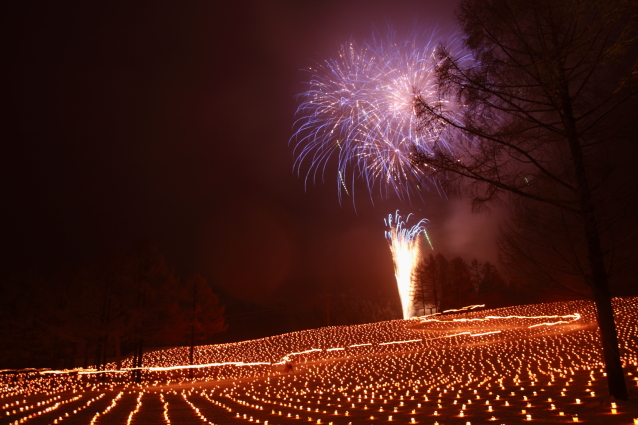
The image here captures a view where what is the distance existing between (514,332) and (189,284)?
2362 centimetres

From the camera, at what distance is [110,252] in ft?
94.4

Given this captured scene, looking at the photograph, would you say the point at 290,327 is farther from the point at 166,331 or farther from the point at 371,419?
the point at 371,419

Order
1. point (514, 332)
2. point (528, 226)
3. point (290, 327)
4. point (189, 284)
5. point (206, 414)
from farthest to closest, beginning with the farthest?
point (290, 327) < point (189, 284) < point (514, 332) < point (206, 414) < point (528, 226)

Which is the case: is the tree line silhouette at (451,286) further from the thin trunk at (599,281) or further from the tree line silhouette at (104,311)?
the thin trunk at (599,281)

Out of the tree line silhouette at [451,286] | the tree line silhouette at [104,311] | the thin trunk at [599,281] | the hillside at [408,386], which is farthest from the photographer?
the tree line silhouette at [451,286]

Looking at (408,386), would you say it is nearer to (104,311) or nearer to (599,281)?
(599,281)

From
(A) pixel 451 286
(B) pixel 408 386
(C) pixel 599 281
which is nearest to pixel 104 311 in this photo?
(B) pixel 408 386

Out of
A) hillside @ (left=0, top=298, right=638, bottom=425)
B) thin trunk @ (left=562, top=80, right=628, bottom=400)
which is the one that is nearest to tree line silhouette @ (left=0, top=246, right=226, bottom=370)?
hillside @ (left=0, top=298, right=638, bottom=425)

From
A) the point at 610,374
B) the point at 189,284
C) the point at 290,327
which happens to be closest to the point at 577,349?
the point at 610,374

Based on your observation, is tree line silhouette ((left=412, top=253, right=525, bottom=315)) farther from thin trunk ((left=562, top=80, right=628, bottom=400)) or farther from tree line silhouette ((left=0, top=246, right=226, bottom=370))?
thin trunk ((left=562, top=80, right=628, bottom=400))

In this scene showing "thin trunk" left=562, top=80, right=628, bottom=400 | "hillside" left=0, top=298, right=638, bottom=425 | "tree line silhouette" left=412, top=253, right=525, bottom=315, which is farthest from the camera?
"tree line silhouette" left=412, top=253, right=525, bottom=315

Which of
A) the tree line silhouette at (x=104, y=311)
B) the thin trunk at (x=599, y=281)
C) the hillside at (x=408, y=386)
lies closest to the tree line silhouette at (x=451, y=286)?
the hillside at (x=408, y=386)

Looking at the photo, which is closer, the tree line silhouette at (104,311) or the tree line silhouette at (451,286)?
the tree line silhouette at (104,311)

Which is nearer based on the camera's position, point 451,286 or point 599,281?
point 599,281
